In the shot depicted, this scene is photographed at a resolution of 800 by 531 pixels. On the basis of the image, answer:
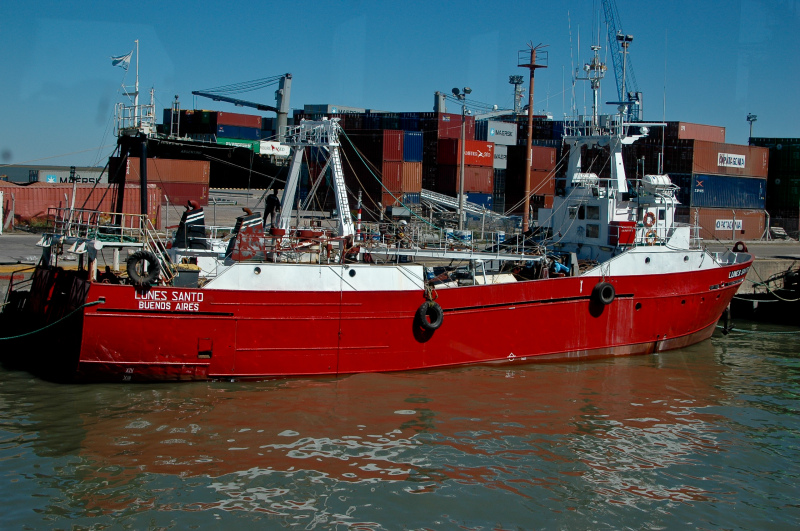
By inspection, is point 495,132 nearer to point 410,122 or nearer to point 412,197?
point 410,122

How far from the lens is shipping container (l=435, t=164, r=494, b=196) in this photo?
130 ft

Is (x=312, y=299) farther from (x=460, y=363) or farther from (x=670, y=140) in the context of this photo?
(x=670, y=140)

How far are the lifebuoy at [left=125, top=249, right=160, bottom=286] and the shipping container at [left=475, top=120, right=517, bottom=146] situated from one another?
118ft

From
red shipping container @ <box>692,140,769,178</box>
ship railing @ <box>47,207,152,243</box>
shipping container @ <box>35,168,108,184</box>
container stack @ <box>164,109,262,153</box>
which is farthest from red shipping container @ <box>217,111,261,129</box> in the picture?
ship railing @ <box>47,207,152,243</box>

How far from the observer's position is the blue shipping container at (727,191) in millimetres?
36562

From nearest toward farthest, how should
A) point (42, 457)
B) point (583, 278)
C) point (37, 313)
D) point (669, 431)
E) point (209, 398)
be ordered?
point (42, 457) < point (669, 431) < point (209, 398) < point (37, 313) < point (583, 278)

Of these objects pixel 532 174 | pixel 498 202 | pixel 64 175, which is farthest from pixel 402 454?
pixel 64 175

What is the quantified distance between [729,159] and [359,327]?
3177 cm

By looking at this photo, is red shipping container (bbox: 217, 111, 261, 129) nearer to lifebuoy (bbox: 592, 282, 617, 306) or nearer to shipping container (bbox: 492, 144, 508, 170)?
shipping container (bbox: 492, 144, 508, 170)

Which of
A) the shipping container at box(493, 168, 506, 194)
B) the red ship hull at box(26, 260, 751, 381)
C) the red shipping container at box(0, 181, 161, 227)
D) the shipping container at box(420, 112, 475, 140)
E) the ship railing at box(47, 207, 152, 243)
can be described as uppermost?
the shipping container at box(420, 112, 475, 140)

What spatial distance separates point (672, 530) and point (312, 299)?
8079mm

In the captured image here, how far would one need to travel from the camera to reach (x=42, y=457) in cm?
972

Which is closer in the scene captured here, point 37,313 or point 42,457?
point 42,457

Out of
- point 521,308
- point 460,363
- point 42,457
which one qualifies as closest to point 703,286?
point 521,308
